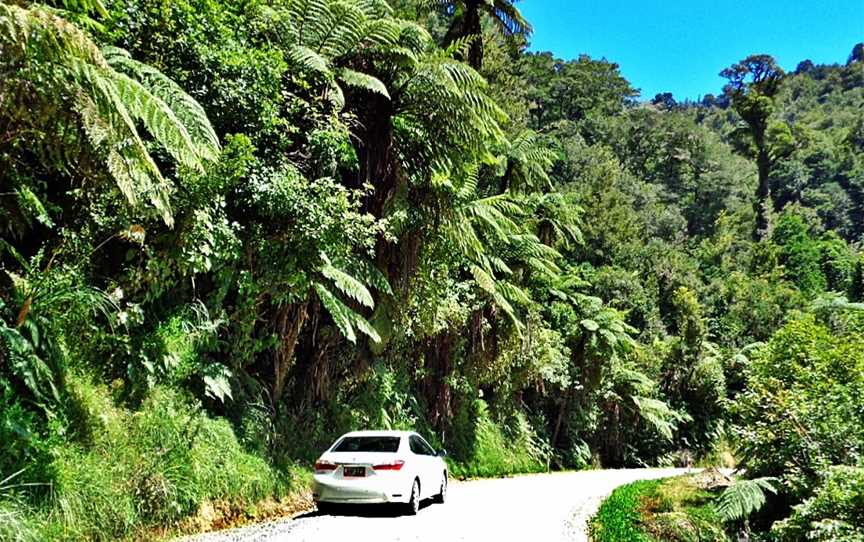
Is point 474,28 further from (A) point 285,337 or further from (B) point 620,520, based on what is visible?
(B) point 620,520

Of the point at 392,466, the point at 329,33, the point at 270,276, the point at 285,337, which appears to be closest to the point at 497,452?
the point at 285,337

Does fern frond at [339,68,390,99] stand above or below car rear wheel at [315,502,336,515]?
above

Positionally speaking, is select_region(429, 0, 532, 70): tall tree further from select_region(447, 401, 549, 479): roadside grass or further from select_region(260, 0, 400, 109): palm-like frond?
select_region(447, 401, 549, 479): roadside grass

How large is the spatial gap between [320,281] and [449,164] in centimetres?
417

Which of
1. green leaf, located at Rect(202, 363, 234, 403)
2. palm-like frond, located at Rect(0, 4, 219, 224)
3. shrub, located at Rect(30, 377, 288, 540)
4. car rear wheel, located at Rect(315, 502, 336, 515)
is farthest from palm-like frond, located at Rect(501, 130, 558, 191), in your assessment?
palm-like frond, located at Rect(0, 4, 219, 224)

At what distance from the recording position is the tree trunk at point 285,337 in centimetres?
1213

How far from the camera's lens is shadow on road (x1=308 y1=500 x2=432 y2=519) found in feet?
32.9

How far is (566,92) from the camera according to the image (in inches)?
2472

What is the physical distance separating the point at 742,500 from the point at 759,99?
227 feet

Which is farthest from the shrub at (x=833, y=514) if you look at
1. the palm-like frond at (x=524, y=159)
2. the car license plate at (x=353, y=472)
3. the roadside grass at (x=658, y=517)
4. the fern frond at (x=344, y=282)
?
the palm-like frond at (x=524, y=159)

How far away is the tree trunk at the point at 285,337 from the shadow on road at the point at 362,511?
2708 millimetres

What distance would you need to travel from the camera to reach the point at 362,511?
10.5 metres

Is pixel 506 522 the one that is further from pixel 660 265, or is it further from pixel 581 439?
pixel 660 265

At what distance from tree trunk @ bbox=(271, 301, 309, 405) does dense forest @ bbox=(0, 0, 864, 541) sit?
0.05 metres
